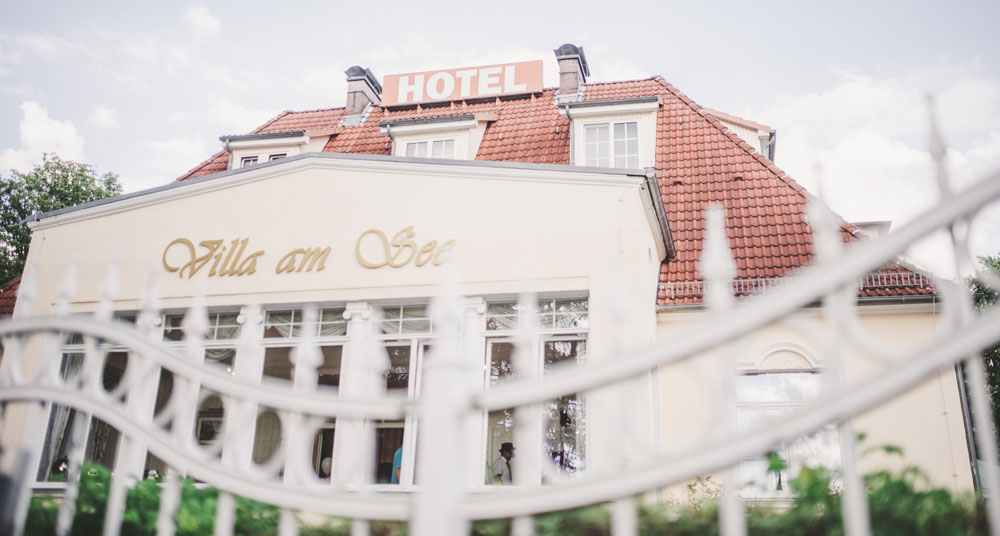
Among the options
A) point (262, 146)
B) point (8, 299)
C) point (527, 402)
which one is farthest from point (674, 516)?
point (8, 299)

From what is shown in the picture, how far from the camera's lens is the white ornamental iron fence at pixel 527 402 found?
1.78 metres

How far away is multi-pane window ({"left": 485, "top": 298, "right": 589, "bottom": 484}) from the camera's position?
27.8 ft

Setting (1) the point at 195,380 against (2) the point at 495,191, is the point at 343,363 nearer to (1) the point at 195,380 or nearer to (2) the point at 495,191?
(2) the point at 495,191

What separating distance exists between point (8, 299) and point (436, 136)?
30.3ft

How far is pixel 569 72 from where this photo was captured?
16.7m

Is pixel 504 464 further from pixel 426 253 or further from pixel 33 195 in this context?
pixel 33 195

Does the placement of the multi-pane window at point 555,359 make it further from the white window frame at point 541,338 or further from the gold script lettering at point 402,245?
the gold script lettering at point 402,245

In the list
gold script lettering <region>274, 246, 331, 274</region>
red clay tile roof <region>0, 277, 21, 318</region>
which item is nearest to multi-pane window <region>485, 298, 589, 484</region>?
gold script lettering <region>274, 246, 331, 274</region>

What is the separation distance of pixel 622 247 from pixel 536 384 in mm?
6540

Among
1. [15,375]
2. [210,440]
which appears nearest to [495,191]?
[210,440]

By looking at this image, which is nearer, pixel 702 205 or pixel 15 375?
pixel 15 375

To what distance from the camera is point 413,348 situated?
29.8 feet

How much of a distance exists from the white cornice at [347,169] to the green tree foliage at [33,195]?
20575 mm

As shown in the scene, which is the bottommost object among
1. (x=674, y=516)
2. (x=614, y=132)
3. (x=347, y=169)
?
(x=674, y=516)
